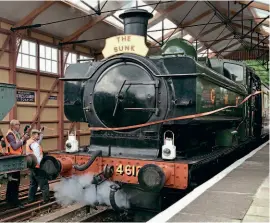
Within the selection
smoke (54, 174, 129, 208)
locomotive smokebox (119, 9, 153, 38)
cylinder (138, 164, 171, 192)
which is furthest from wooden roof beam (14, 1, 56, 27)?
cylinder (138, 164, 171, 192)

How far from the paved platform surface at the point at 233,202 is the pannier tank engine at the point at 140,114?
388 mm

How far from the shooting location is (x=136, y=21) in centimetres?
521

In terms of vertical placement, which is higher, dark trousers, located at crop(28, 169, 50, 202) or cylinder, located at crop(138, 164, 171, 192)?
cylinder, located at crop(138, 164, 171, 192)

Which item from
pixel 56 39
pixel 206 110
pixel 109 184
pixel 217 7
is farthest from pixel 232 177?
pixel 217 7

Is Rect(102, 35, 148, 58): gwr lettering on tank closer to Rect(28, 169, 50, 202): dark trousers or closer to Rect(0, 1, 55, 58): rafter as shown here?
Rect(28, 169, 50, 202): dark trousers

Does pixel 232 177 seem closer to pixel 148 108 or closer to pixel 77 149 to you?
pixel 148 108

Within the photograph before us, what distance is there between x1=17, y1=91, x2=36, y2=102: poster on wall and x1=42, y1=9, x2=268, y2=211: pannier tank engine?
674cm

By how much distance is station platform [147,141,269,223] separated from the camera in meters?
3.23

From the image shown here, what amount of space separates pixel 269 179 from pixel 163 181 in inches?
72.2

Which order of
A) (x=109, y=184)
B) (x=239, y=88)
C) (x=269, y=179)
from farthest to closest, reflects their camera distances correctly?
(x=239, y=88) < (x=269, y=179) < (x=109, y=184)

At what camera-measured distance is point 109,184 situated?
459cm

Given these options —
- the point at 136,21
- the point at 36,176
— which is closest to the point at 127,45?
the point at 136,21

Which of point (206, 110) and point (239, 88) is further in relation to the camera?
point (239, 88)

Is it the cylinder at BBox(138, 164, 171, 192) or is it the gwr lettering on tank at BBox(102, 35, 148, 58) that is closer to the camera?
the cylinder at BBox(138, 164, 171, 192)
